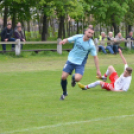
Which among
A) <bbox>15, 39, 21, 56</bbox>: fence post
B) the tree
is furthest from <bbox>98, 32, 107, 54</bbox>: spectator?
<bbox>15, 39, 21, 56</bbox>: fence post

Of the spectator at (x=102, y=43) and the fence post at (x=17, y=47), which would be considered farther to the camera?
the spectator at (x=102, y=43)

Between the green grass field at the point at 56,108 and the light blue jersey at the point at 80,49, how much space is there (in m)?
1.02

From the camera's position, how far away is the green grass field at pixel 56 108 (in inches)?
251

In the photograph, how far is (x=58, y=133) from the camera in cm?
602

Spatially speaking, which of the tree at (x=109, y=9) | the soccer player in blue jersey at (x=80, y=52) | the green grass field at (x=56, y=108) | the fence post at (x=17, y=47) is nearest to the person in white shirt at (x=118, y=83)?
the green grass field at (x=56, y=108)

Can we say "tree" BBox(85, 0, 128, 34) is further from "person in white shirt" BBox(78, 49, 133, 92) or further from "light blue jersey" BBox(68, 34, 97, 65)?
"light blue jersey" BBox(68, 34, 97, 65)

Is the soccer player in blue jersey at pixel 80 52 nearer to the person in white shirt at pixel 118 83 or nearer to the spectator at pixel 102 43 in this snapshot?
the person in white shirt at pixel 118 83

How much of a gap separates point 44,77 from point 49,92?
324cm

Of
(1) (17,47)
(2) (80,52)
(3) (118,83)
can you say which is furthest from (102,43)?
(2) (80,52)

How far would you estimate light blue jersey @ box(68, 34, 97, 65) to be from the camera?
8.84 metres

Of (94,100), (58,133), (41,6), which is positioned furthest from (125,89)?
(41,6)

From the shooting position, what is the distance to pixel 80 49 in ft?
29.1

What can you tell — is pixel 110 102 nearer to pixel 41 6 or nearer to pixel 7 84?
pixel 7 84

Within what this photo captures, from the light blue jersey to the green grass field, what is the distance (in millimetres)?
1024
